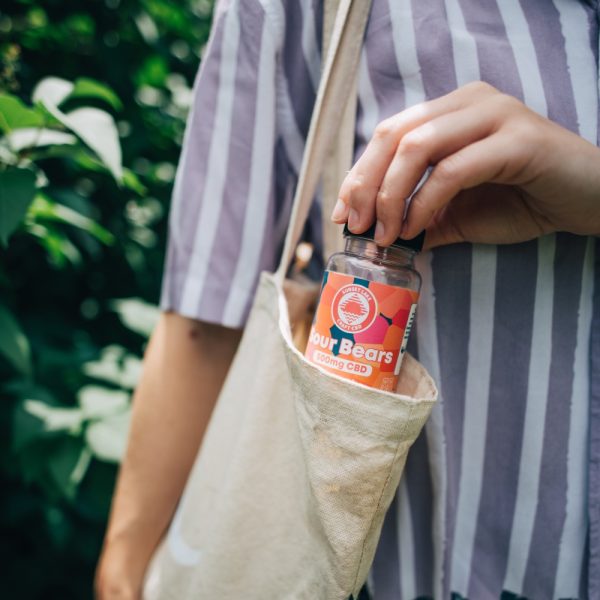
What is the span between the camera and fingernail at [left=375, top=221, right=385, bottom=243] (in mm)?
576

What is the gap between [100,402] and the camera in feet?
3.68

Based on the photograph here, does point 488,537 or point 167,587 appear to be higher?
point 488,537

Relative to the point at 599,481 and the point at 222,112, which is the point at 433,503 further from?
the point at 222,112

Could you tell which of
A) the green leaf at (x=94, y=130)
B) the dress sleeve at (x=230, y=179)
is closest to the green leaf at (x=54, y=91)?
the green leaf at (x=94, y=130)

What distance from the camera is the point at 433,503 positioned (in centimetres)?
76

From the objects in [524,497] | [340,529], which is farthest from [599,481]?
[340,529]

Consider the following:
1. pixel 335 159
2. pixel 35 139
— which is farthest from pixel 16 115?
pixel 335 159

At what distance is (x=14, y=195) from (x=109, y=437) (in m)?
0.51

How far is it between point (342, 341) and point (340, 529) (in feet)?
0.67

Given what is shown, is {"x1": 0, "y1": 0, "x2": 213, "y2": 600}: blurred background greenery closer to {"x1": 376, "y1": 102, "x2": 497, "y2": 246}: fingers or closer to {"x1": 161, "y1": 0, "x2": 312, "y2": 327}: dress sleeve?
{"x1": 161, "y1": 0, "x2": 312, "y2": 327}: dress sleeve

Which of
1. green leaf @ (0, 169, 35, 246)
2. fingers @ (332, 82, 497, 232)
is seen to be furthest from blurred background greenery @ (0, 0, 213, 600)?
fingers @ (332, 82, 497, 232)

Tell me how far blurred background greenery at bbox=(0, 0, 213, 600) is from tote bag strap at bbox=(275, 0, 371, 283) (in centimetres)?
33

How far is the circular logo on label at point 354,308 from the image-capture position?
567mm

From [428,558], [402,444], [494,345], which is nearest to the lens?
[402,444]
